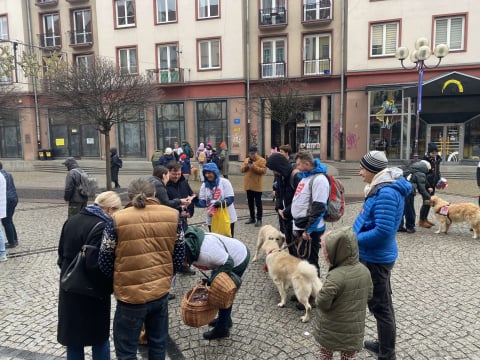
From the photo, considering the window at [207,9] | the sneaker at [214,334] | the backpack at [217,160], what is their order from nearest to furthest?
1. the sneaker at [214,334]
2. the backpack at [217,160]
3. the window at [207,9]

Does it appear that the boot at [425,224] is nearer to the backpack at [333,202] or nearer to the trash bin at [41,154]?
the backpack at [333,202]

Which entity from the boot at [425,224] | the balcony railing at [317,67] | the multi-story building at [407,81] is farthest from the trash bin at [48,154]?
the boot at [425,224]

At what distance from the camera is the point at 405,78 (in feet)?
72.0

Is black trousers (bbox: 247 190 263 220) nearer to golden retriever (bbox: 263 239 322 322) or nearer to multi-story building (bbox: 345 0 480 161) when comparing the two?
golden retriever (bbox: 263 239 322 322)

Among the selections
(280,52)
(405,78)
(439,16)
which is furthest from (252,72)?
(439,16)

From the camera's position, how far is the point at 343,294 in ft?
9.82

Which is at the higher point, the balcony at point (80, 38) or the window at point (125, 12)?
the window at point (125, 12)

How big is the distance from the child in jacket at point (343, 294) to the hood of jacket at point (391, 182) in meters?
0.69

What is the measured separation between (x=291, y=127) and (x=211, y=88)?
6464mm

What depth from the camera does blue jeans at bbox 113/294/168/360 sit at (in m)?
2.87

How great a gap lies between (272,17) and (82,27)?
47.8 feet

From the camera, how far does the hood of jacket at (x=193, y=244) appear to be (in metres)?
3.43

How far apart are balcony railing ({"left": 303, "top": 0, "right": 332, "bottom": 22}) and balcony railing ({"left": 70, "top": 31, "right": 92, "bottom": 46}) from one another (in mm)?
15941

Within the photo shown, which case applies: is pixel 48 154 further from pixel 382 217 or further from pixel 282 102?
pixel 382 217
